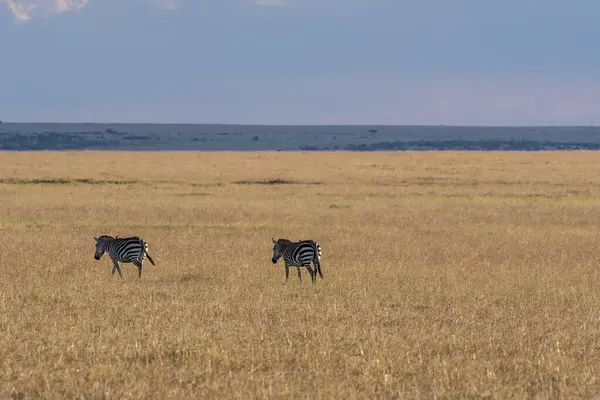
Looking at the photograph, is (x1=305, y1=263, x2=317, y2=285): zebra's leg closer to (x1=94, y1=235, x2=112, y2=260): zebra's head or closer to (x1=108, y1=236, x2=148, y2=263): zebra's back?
(x1=108, y1=236, x2=148, y2=263): zebra's back

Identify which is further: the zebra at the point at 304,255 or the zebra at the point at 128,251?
the zebra at the point at 128,251

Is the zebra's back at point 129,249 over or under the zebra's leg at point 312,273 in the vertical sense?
over

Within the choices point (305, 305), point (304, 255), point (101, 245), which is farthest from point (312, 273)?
point (101, 245)

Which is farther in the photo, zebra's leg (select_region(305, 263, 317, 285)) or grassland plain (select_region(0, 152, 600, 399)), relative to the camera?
zebra's leg (select_region(305, 263, 317, 285))

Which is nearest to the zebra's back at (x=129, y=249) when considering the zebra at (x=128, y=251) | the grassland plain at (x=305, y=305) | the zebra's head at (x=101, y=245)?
the zebra at (x=128, y=251)

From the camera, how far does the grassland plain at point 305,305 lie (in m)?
9.46

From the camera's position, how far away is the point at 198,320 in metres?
12.5

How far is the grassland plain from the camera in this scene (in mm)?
9461

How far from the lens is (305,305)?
13.4 m

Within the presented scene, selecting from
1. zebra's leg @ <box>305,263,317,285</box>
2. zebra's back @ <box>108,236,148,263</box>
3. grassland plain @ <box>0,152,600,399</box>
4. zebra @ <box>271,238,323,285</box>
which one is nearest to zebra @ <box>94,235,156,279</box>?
zebra's back @ <box>108,236,148,263</box>

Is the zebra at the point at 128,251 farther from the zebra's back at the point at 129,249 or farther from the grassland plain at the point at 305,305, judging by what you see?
the grassland plain at the point at 305,305

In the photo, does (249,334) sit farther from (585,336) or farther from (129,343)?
(585,336)

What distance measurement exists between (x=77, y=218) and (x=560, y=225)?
12.9 metres

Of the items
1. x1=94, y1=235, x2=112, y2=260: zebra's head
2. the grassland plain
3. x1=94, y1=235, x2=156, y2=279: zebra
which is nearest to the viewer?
the grassland plain
